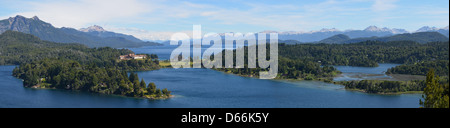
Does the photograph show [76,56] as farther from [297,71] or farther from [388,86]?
[388,86]

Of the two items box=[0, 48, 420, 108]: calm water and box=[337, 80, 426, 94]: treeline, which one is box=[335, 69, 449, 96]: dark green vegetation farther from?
box=[0, 48, 420, 108]: calm water

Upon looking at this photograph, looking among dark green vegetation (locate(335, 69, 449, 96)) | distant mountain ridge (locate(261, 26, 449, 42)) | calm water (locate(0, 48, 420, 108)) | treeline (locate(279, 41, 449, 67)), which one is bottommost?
calm water (locate(0, 48, 420, 108))

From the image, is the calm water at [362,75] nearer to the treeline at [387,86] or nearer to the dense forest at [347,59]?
the dense forest at [347,59]

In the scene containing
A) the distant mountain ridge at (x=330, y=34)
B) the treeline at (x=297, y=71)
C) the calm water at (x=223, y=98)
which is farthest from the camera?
the distant mountain ridge at (x=330, y=34)

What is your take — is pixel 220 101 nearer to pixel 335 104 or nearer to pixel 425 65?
pixel 335 104

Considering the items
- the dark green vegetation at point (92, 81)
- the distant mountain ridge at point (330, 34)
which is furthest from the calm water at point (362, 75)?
the distant mountain ridge at point (330, 34)

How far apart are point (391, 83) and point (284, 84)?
6280mm

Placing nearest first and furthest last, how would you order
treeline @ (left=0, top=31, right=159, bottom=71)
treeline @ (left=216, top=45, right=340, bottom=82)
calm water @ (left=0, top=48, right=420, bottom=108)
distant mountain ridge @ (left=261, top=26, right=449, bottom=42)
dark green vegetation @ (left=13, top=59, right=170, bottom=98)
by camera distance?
calm water @ (left=0, top=48, right=420, bottom=108)
dark green vegetation @ (left=13, top=59, right=170, bottom=98)
treeline @ (left=216, top=45, right=340, bottom=82)
treeline @ (left=0, top=31, right=159, bottom=71)
distant mountain ridge @ (left=261, top=26, right=449, bottom=42)

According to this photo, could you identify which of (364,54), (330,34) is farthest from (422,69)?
(330,34)

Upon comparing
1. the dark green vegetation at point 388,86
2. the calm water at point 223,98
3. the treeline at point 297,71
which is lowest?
the calm water at point 223,98

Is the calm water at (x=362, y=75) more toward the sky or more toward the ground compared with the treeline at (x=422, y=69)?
more toward the ground

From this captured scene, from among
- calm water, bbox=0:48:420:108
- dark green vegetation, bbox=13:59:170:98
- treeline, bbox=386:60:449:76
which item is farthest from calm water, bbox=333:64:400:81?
dark green vegetation, bbox=13:59:170:98

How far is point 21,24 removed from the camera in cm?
9588
